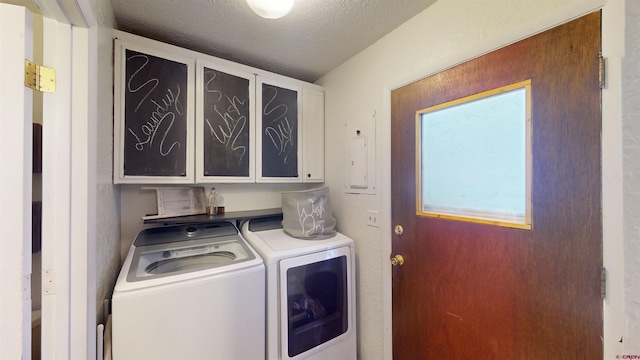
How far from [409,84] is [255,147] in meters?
1.15

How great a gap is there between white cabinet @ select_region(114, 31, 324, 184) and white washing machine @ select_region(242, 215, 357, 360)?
53 cm

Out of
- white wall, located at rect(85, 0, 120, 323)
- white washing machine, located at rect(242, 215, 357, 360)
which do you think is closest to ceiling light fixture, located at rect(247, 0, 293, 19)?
white wall, located at rect(85, 0, 120, 323)

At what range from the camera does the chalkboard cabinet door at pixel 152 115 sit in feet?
4.31

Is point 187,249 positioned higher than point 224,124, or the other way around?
point 224,124

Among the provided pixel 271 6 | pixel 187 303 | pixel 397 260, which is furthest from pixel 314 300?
pixel 271 6

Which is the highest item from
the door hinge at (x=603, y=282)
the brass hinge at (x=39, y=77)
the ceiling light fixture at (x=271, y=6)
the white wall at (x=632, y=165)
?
the ceiling light fixture at (x=271, y=6)

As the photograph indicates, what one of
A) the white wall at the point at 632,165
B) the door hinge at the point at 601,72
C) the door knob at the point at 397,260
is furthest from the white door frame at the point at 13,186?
the door hinge at the point at 601,72

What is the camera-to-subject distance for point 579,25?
2.61 feet

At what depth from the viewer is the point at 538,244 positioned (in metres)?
0.88

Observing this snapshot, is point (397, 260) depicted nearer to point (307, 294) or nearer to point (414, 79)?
point (307, 294)

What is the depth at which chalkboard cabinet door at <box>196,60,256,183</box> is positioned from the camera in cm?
156

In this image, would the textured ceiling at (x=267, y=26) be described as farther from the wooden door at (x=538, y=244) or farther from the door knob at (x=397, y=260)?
the door knob at (x=397, y=260)

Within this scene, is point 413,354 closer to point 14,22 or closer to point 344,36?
point 344,36

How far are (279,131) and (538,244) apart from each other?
5.44 feet
